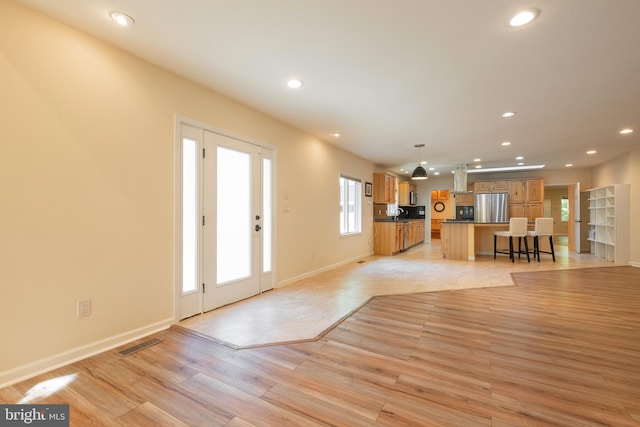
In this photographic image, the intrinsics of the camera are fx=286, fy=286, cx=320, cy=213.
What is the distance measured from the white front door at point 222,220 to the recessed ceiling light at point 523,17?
3022 millimetres

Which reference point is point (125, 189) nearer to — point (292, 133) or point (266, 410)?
point (266, 410)

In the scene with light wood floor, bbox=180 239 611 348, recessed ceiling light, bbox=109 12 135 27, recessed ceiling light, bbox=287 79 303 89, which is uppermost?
recessed ceiling light, bbox=109 12 135 27

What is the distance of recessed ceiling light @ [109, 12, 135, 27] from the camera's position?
6.90 ft

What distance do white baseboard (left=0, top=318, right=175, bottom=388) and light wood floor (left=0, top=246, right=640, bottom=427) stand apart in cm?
8

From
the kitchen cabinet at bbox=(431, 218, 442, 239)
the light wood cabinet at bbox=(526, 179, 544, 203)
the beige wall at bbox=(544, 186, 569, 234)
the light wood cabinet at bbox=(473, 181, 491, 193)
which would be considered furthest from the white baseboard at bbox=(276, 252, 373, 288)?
the beige wall at bbox=(544, 186, 569, 234)

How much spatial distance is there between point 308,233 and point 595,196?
821 centimetres

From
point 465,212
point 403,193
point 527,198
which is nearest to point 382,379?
point 403,193

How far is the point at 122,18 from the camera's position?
7.04ft

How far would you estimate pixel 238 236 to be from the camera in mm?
3777

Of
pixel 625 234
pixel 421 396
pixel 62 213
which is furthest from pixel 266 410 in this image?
pixel 625 234

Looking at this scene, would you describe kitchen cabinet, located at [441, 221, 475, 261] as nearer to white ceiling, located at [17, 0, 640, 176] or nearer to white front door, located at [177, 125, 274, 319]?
white ceiling, located at [17, 0, 640, 176]

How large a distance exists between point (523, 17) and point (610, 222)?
301 inches

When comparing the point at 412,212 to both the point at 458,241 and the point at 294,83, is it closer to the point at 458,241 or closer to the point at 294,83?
the point at 458,241

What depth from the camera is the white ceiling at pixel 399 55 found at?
205cm
